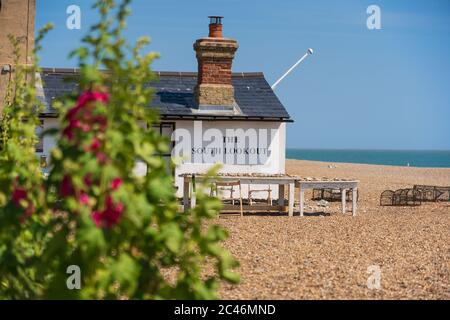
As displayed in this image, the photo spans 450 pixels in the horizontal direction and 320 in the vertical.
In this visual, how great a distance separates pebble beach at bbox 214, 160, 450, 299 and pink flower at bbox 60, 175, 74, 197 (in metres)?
4.42

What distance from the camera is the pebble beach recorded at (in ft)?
29.9

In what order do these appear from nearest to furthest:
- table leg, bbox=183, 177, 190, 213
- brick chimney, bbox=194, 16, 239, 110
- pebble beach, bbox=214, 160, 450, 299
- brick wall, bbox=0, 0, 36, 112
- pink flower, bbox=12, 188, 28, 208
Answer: pink flower, bbox=12, 188, 28, 208, pebble beach, bbox=214, 160, 450, 299, table leg, bbox=183, 177, 190, 213, brick chimney, bbox=194, 16, 239, 110, brick wall, bbox=0, 0, 36, 112

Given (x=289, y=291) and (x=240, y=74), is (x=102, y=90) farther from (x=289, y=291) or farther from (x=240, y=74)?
(x=240, y=74)

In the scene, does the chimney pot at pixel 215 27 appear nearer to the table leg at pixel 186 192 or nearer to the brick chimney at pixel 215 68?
the brick chimney at pixel 215 68

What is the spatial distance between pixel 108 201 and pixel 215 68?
16.4 meters

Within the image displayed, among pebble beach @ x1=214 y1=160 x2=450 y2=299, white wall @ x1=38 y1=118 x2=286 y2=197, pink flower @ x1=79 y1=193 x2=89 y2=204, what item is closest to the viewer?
pink flower @ x1=79 y1=193 x2=89 y2=204

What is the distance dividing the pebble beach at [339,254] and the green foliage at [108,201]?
369 centimetres

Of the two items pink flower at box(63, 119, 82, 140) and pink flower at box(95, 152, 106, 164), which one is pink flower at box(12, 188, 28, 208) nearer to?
pink flower at box(63, 119, 82, 140)

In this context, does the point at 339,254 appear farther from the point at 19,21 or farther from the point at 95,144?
the point at 19,21

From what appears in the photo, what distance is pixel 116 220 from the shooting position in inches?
163

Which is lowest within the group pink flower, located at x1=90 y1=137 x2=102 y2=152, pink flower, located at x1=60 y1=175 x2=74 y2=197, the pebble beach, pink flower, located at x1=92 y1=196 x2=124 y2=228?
the pebble beach

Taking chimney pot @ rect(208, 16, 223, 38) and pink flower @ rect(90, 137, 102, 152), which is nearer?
pink flower @ rect(90, 137, 102, 152)

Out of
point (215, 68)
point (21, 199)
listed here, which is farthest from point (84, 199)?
point (215, 68)

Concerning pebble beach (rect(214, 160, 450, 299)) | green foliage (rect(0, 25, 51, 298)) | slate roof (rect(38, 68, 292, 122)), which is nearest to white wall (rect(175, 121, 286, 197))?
slate roof (rect(38, 68, 292, 122))
